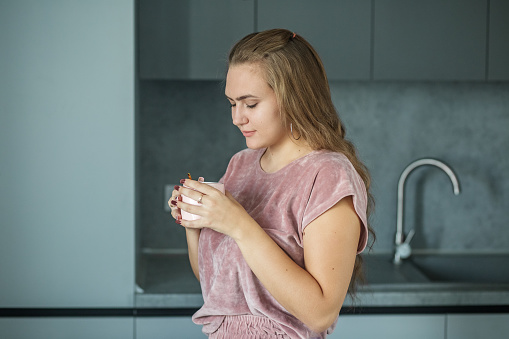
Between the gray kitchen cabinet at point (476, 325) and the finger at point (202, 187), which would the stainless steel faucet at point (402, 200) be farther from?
the finger at point (202, 187)

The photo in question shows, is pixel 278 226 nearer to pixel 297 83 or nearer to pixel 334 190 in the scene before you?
pixel 334 190

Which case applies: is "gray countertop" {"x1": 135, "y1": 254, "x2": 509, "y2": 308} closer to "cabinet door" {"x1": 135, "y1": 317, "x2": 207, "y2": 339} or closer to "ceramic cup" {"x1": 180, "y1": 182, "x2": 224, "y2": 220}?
"cabinet door" {"x1": 135, "y1": 317, "x2": 207, "y2": 339}

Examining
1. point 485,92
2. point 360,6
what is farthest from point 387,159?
point 360,6

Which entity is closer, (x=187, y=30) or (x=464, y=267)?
(x=187, y=30)

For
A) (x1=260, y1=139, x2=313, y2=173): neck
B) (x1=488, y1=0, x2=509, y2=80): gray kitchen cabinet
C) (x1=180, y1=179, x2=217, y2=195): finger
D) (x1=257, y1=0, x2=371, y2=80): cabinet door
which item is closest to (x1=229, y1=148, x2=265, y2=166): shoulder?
(x1=260, y1=139, x2=313, y2=173): neck

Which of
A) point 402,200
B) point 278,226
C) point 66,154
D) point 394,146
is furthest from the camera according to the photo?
point 394,146

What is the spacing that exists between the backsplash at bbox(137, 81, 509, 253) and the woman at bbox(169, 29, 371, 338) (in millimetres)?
1370

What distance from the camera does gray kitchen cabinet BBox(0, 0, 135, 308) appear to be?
2.04 metres

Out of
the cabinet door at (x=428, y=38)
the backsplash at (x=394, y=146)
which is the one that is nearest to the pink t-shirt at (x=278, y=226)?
the cabinet door at (x=428, y=38)

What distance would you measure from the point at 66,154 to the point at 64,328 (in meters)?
0.63

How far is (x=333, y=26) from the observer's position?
2.31 meters

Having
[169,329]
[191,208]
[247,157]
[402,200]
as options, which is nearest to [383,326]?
[402,200]

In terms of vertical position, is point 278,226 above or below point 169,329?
above

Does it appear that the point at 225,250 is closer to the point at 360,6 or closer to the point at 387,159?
the point at 360,6
